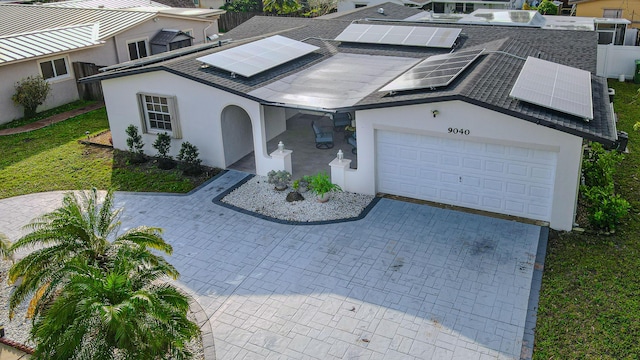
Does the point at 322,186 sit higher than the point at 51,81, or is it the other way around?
the point at 51,81

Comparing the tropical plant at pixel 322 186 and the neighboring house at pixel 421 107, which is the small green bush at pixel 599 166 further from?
the tropical plant at pixel 322 186

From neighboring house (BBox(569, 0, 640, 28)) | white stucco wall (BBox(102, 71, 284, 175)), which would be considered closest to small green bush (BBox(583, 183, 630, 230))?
white stucco wall (BBox(102, 71, 284, 175))

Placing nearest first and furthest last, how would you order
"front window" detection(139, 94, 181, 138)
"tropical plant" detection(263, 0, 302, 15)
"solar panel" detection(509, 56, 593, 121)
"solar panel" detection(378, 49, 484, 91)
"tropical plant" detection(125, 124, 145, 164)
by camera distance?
"solar panel" detection(509, 56, 593, 121)
"solar panel" detection(378, 49, 484, 91)
"front window" detection(139, 94, 181, 138)
"tropical plant" detection(125, 124, 145, 164)
"tropical plant" detection(263, 0, 302, 15)

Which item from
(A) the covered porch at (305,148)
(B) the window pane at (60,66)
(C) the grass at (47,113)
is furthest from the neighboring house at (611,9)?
(B) the window pane at (60,66)

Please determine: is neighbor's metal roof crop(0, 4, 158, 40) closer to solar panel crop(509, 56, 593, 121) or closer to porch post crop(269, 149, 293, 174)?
porch post crop(269, 149, 293, 174)

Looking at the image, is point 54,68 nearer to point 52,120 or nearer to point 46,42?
point 46,42

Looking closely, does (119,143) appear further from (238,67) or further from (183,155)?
(238,67)

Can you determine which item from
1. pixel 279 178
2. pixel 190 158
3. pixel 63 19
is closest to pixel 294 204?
pixel 279 178
